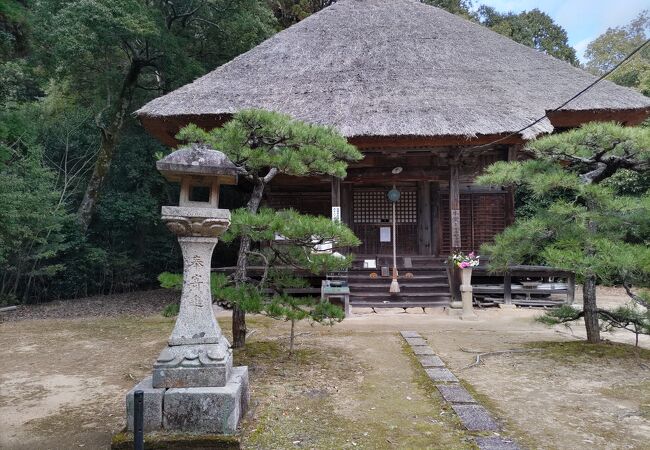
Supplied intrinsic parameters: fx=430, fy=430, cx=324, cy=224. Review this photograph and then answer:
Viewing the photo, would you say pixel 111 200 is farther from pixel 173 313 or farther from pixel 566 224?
pixel 566 224

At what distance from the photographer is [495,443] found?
280 centimetres

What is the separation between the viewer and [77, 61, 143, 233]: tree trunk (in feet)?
39.7

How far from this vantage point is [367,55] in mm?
11164

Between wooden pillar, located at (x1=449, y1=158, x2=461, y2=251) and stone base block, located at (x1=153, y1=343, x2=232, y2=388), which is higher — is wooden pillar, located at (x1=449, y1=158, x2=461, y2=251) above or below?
above

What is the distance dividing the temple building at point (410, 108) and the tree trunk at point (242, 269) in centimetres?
384

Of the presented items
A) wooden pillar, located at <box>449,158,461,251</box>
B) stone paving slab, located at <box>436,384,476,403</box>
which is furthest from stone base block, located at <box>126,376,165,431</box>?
wooden pillar, located at <box>449,158,461,251</box>

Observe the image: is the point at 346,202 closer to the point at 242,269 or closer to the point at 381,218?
the point at 381,218

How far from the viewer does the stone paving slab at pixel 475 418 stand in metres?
3.05

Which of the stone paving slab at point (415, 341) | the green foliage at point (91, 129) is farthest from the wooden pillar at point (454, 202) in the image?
the green foliage at point (91, 129)

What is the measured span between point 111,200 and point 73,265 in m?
2.13

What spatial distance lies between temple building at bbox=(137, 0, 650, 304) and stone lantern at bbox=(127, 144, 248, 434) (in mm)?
5380

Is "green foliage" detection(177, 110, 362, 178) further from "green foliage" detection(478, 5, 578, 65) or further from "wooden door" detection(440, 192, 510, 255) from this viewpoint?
"green foliage" detection(478, 5, 578, 65)

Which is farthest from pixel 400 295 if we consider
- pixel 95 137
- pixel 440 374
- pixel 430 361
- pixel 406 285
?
pixel 95 137

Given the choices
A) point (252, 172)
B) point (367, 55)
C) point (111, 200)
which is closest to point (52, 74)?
point (111, 200)
